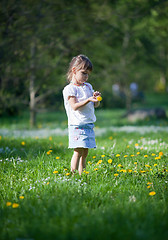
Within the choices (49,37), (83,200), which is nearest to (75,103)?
(83,200)

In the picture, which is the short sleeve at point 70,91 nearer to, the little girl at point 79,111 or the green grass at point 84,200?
the little girl at point 79,111

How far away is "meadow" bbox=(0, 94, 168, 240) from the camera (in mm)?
1817

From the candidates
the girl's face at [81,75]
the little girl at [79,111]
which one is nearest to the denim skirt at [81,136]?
the little girl at [79,111]

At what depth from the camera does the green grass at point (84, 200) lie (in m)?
1.82

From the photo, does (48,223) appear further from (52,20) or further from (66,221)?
(52,20)

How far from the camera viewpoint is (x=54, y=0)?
325 inches

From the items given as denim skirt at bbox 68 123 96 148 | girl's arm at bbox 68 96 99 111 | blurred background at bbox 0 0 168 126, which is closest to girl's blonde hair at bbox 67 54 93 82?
girl's arm at bbox 68 96 99 111

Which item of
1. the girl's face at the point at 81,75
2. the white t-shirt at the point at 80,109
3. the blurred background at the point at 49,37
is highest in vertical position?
the blurred background at the point at 49,37

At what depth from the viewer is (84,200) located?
240 cm

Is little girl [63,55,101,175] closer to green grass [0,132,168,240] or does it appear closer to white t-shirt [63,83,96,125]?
white t-shirt [63,83,96,125]

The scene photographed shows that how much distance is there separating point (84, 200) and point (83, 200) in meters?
0.04

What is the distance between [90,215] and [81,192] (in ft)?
1.72

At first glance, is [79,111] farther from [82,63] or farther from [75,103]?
[82,63]

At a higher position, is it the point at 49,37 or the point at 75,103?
the point at 49,37
